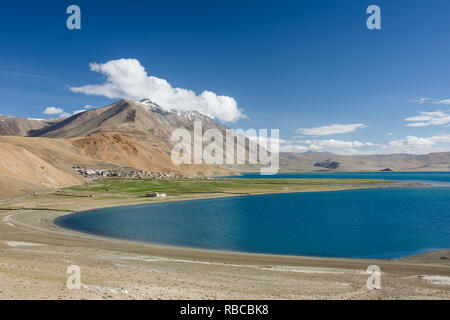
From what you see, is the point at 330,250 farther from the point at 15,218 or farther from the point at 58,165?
the point at 58,165

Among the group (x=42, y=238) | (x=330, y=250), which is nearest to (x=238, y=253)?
(x=330, y=250)

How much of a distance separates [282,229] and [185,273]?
31.5 m

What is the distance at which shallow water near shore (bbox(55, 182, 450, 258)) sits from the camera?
134 ft

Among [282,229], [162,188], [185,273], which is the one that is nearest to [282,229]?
Answer: [282,229]

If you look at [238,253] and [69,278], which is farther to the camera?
[238,253]

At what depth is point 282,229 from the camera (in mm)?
54000

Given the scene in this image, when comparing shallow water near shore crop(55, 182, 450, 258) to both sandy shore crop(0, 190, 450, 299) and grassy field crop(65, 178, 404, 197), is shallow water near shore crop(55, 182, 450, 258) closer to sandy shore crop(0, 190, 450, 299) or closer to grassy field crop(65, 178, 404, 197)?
sandy shore crop(0, 190, 450, 299)

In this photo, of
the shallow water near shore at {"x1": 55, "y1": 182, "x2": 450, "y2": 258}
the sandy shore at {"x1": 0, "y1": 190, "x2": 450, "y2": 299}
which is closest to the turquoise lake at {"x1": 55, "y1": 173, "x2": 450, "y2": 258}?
the shallow water near shore at {"x1": 55, "y1": 182, "x2": 450, "y2": 258}

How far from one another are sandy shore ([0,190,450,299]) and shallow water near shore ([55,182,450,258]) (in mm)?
4939

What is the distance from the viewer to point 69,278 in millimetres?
19734

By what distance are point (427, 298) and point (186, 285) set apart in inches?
631

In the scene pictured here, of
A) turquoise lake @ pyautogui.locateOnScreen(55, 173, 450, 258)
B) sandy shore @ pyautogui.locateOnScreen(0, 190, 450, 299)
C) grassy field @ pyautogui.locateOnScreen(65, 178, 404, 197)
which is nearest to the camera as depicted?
sandy shore @ pyautogui.locateOnScreen(0, 190, 450, 299)

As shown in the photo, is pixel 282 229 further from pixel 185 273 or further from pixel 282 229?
pixel 185 273
